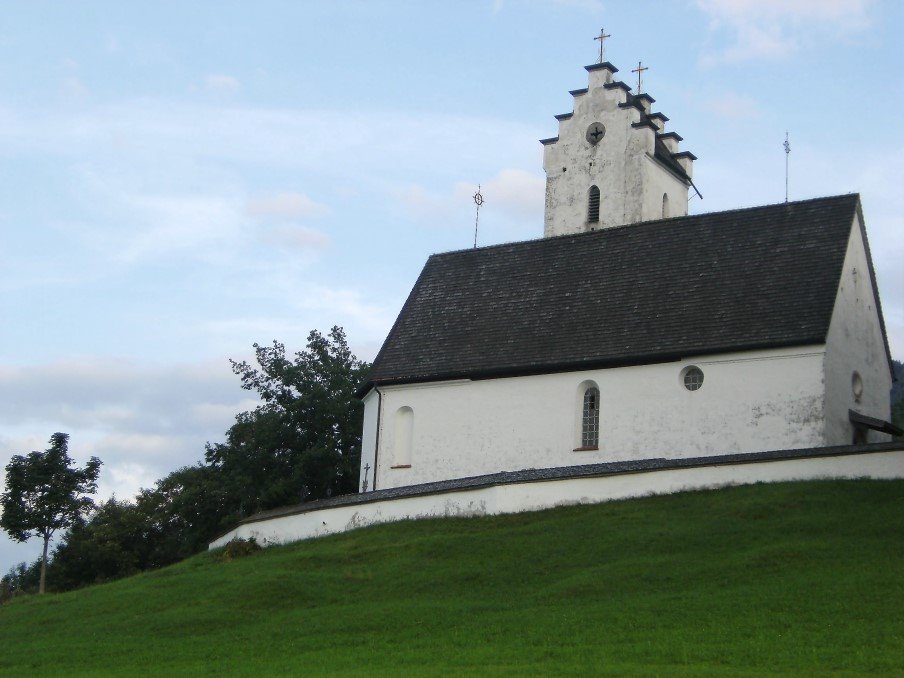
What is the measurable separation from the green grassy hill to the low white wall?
636 millimetres

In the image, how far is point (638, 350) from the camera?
41.3 metres

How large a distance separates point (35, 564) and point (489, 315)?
126ft

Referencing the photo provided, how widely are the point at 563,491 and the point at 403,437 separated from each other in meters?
10.6

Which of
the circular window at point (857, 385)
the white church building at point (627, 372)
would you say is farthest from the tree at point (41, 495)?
the circular window at point (857, 385)

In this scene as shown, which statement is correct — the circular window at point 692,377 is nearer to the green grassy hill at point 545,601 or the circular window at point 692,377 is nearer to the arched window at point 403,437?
the green grassy hill at point 545,601

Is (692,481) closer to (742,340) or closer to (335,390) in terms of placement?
(742,340)

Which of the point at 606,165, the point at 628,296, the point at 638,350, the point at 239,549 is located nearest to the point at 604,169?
the point at 606,165

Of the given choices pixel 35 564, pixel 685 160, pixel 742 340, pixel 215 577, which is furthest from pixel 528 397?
pixel 35 564

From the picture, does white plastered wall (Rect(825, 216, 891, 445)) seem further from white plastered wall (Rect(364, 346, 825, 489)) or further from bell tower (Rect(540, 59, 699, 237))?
bell tower (Rect(540, 59, 699, 237))

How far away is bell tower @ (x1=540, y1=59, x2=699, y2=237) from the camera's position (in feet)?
172

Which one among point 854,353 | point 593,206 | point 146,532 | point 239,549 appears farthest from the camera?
point 146,532

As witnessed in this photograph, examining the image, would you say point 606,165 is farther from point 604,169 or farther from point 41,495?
point 41,495

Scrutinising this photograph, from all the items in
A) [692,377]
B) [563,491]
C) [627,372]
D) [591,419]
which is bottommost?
[563,491]

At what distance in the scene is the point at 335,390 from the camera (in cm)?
5612
